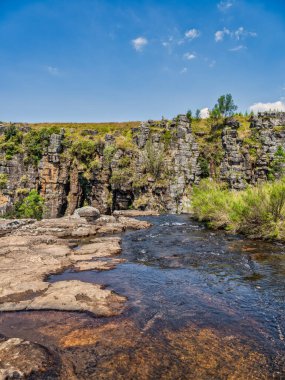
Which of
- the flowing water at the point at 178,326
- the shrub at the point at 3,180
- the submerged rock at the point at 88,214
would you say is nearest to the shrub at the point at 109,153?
the shrub at the point at 3,180

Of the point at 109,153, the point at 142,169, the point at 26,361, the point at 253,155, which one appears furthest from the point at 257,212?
the point at 109,153

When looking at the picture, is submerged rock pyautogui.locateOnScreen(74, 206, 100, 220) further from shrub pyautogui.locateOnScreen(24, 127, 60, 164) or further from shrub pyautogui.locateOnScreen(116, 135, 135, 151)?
shrub pyautogui.locateOnScreen(24, 127, 60, 164)

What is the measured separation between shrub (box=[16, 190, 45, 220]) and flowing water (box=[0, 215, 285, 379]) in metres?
43.4

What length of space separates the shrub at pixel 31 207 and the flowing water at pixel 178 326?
142 ft

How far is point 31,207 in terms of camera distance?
51531 mm

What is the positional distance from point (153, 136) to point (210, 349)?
2091 inches

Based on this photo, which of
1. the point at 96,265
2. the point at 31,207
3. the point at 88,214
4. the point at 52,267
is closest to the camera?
the point at 52,267

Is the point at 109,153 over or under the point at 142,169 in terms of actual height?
over

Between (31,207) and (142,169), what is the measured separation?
2148cm

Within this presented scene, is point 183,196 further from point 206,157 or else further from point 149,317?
point 149,317

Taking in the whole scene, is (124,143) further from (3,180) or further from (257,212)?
(257,212)

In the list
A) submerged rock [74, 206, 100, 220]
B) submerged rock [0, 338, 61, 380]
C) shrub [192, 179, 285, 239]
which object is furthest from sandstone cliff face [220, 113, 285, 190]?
submerged rock [0, 338, 61, 380]

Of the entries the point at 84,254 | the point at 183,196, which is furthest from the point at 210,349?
the point at 183,196

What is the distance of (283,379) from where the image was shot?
4895 mm
